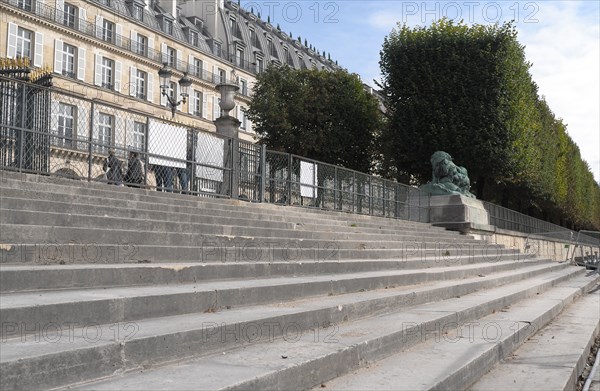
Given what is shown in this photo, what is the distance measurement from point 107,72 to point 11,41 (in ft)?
26.5

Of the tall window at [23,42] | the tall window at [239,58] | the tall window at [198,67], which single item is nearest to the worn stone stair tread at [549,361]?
the tall window at [23,42]

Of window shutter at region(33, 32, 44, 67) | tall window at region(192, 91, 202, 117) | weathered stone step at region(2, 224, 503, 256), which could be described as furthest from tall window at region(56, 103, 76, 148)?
tall window at region(192, 91, 202, 117)

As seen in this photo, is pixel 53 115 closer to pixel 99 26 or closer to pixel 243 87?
pixel 99 26

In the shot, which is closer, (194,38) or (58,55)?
(58,55)

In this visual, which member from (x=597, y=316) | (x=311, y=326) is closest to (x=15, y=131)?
(x=311, y=326)

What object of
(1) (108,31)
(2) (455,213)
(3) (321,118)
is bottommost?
(2) (455,213)

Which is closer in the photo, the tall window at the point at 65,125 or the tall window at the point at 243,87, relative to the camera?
the tall window at the point at 65,125

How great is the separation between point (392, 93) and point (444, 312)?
78.5ft

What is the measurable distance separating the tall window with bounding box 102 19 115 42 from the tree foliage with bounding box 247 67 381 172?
1652 centimetres

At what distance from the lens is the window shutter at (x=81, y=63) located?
3903cm

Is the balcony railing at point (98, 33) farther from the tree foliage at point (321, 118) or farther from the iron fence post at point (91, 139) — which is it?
the iron fence post at point (91, 139)

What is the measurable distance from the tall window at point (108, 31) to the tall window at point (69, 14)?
253 centimetres

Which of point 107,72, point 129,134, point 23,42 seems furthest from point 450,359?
point 107,72

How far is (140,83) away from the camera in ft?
146
